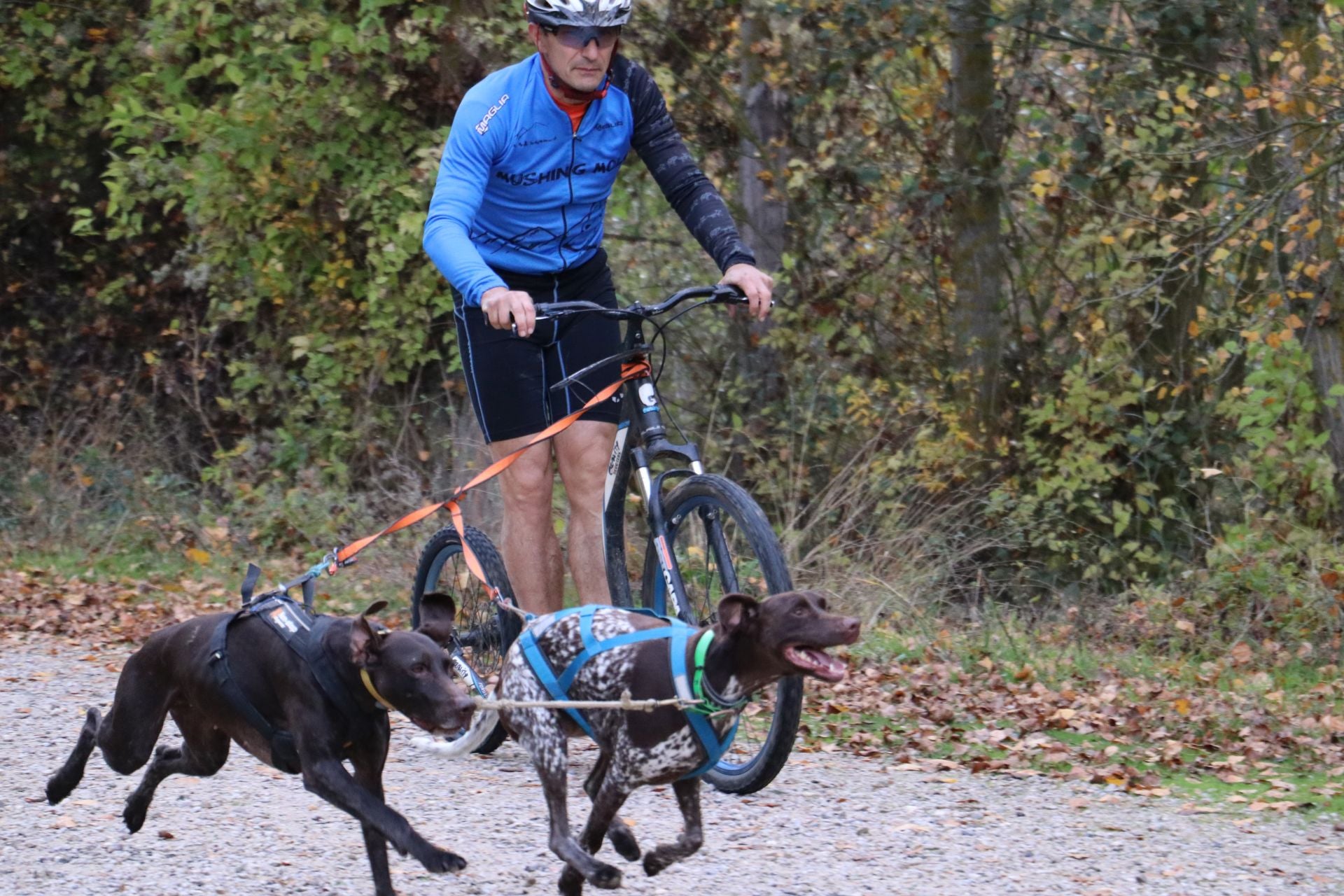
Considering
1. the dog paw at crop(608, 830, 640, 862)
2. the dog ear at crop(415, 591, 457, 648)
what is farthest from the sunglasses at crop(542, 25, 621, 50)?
the dog paw at crop(608, 830, 640, 862)

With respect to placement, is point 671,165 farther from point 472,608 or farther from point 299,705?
point 299,705

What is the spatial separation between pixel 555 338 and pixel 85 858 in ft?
7.41

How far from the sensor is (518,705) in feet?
14.1

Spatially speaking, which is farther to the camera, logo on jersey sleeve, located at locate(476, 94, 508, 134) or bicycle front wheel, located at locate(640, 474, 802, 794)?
logo on jersey sleeve, located at locate(476, 94, 508, 134)

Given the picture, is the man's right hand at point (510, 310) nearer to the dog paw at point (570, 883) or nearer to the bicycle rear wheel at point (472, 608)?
the bicycle rear wheel at point (472, 608)

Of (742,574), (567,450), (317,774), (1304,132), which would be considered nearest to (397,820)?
(317,774)

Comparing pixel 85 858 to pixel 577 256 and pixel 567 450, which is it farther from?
pixel 577 256

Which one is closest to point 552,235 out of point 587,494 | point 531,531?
point 587,494

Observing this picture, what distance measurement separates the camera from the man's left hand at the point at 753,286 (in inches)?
199

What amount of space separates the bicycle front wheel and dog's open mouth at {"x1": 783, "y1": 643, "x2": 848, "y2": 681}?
0.66 m

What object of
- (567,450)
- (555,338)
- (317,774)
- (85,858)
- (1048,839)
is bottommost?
(1048,839)

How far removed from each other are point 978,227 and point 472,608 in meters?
6.21

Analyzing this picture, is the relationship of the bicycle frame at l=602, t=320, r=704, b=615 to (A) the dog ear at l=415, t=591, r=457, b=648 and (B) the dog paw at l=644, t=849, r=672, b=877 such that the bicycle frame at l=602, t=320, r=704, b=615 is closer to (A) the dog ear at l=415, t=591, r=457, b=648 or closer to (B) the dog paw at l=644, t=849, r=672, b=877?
(A) the dog ear at l=415, t=591, r=457, b=648

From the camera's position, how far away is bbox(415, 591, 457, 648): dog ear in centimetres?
453
